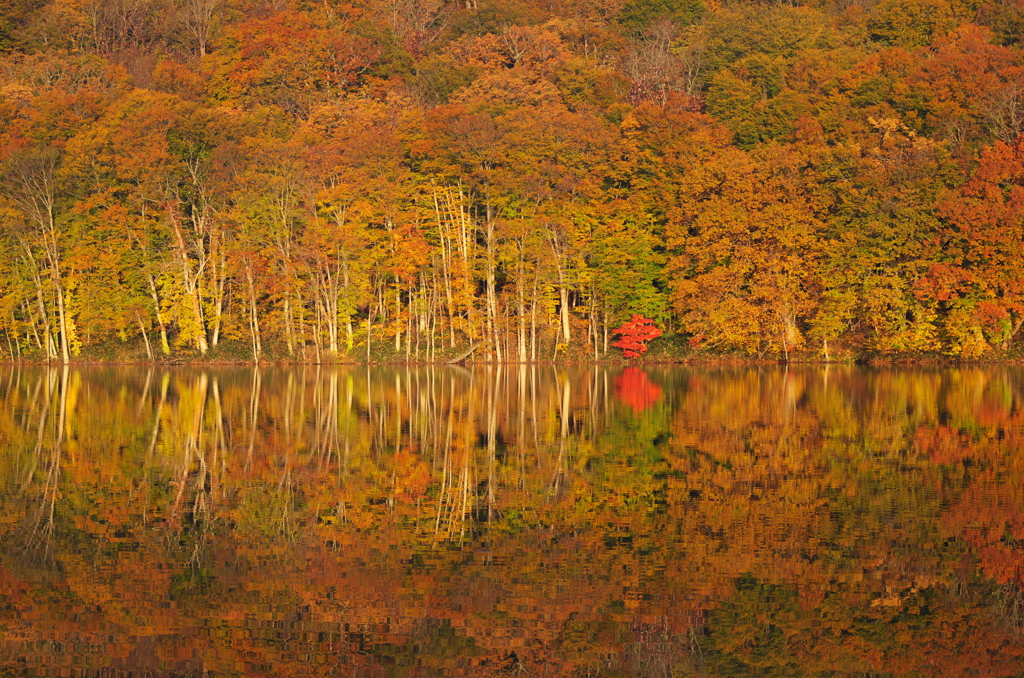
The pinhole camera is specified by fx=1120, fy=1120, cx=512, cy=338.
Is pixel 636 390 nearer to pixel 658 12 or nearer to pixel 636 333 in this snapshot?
pixel 636 333

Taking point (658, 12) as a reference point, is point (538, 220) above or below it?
below

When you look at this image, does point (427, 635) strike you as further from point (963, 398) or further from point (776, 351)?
point (776, 351)

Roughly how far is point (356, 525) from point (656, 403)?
717 inches

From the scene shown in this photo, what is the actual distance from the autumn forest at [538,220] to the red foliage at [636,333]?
0.89m

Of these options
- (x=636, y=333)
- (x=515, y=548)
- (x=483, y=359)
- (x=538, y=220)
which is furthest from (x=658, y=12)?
(x=515, y=548)

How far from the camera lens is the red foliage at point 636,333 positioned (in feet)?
189

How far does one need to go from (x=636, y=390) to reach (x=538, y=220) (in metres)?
23.4

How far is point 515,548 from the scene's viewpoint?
477 inches

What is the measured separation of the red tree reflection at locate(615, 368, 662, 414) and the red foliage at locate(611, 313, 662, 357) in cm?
983

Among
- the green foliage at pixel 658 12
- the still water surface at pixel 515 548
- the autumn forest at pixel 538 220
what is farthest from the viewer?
the green foliage at pixel 658 12

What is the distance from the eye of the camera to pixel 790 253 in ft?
184

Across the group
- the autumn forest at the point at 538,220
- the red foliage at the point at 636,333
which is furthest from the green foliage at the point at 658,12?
the red foliage at the point at 636,333

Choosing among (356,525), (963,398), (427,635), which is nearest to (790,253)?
(963,398)

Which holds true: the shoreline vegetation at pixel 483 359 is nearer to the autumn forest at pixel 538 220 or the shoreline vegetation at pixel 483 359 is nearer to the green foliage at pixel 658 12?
the autumn forest at pixel 538 220
